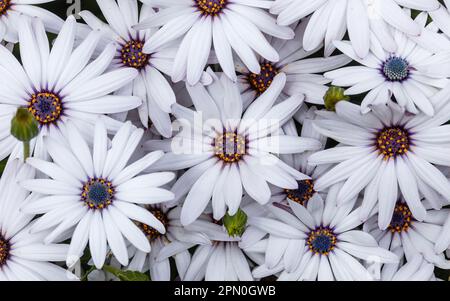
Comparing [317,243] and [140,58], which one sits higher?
[140,58]

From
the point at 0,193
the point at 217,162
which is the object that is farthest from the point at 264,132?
the point at 0,193

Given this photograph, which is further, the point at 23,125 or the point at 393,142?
the point at 393,142

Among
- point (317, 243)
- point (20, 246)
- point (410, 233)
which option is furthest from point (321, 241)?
point (20, 246)

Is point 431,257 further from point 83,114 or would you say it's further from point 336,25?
point 83,114

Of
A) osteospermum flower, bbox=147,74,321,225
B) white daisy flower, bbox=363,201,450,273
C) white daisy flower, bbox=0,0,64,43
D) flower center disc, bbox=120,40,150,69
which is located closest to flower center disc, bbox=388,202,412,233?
white daisy flower, bbox=363,201,450,273

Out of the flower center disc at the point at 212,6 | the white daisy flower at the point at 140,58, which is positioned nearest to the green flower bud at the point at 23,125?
the white daisy flower at the point at 140,58

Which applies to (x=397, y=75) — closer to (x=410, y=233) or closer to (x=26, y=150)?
(x=410, y=233)

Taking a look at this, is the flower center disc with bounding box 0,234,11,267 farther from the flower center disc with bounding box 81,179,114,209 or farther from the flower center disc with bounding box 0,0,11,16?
the flower center disc with bounding box 0,0,11,16

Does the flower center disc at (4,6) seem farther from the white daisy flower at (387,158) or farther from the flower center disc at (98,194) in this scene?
the white daisy flower at (387,158)
